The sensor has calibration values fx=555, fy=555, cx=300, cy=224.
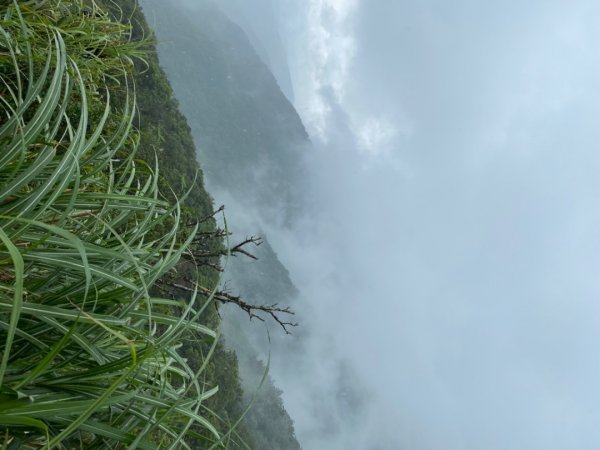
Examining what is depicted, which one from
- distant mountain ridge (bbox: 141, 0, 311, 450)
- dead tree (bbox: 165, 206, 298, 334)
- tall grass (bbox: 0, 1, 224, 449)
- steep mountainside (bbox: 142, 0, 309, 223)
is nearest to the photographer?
tall grass (bbox: 0, 1, 224, 449)

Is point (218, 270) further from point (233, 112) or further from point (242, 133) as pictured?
point (233, 112)

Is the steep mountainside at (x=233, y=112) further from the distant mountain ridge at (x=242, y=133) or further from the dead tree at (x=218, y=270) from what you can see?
the dead tree at (x=218, y=270)

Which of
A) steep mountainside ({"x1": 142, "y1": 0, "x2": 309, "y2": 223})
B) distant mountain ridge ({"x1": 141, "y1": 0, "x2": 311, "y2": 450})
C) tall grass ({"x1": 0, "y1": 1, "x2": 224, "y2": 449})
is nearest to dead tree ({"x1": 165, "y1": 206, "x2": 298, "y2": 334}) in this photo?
tall grass ({"x1": 0, "y1": 1, "x2": 224, "y2": 449})

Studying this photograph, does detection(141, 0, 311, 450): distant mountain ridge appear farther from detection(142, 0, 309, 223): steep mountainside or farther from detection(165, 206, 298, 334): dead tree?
detection(165, 206, 298, 334): dead tree

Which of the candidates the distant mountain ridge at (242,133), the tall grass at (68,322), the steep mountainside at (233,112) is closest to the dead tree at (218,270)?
the tall grass at (68,322)

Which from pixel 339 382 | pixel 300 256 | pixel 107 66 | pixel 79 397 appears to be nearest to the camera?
pixel 79 397

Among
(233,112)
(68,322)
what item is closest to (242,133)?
(233,112)

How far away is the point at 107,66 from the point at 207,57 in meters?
91.5

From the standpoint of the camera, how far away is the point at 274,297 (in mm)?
63938

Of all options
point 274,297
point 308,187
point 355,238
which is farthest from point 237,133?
point 355,238

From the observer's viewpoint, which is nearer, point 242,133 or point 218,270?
point 218,270

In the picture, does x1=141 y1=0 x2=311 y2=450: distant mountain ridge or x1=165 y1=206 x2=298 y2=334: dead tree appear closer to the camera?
x1=165 y1=206 x2=298 y2=334: dead tree

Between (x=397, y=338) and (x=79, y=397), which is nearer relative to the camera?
(x=79, y=397)

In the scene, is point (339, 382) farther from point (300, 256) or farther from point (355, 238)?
point (355, 238)
